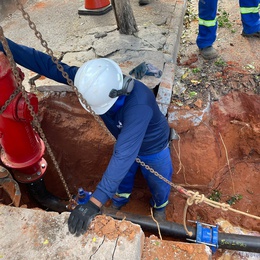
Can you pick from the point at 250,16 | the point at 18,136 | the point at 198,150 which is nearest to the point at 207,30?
the point at 250,16

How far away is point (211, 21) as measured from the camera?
3729 millimetres

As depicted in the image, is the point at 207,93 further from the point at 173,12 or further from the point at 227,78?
the point at 173,12

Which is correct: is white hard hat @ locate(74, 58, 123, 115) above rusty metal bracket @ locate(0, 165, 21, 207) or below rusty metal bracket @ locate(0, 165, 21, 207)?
above

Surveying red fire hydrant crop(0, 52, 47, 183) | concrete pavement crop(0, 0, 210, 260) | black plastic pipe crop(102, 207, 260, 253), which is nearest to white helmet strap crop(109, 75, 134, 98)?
red fire hydrant crop(0, 52, 47, 183)

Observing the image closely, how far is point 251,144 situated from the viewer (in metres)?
3.54

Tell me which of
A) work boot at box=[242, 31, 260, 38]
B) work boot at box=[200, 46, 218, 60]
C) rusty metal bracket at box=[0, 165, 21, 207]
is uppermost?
rusty metal bracket at box=[0, 165, 21, 207]

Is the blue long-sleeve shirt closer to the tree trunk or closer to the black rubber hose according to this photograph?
the black rubber hose

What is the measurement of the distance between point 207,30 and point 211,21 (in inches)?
4.7

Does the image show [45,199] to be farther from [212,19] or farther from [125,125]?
[212,19]

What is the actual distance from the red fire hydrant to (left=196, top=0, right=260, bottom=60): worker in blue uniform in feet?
8.16

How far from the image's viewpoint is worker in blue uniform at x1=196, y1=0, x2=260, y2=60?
3688 mm

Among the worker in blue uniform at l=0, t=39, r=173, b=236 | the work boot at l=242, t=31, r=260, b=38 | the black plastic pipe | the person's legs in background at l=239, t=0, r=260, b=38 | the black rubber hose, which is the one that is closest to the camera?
the worker in blue uniform at l=0, t=39, r=173, b=236

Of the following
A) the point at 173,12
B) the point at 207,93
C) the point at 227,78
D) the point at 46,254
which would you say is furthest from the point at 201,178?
the point at 173,12

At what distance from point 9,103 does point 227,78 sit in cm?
254
